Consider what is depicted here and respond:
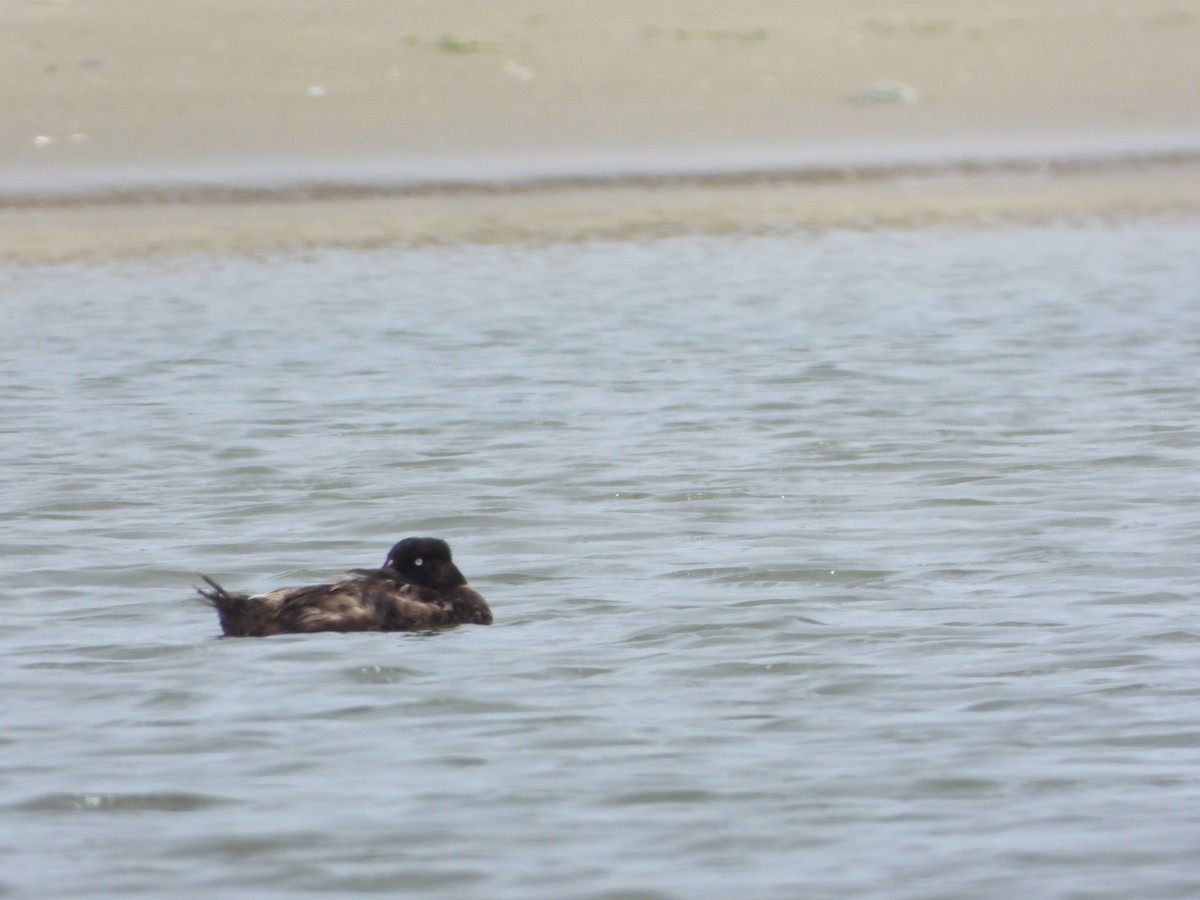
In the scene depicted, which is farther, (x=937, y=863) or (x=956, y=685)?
(x=956, y=685)

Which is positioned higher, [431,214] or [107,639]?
[431,214]

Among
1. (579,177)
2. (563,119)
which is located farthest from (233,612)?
(563,119)

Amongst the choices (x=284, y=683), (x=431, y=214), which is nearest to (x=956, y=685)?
(x=284, y=683)

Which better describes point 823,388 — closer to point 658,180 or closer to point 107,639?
point 107,639

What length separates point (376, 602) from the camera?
6.95 meters

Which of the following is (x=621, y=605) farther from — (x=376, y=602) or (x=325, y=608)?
(x=325, y=608)

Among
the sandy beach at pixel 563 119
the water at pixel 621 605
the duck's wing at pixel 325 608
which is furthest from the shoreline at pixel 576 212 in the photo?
the duck's wing at pixel 325 608

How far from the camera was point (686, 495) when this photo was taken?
30.5ft

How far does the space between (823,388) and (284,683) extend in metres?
6.65

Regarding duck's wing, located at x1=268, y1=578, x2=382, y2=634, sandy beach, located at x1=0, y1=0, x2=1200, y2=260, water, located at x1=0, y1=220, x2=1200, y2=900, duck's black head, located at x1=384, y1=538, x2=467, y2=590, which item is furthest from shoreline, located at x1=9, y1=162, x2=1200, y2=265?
duck's wing, located at x1=268, y1=578, x2=382, y2=634

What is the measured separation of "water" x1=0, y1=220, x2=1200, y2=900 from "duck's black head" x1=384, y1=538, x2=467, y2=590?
12.0 inches

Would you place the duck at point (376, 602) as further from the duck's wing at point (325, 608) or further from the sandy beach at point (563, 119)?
the sandy beach at point (563, 119)

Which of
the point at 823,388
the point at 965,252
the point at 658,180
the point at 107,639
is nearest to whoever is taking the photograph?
the point at 107,639

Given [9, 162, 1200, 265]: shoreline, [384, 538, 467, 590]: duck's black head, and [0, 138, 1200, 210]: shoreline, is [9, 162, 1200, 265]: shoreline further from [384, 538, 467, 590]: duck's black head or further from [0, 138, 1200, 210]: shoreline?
[384, 538, 467, 590]: duck's black head
